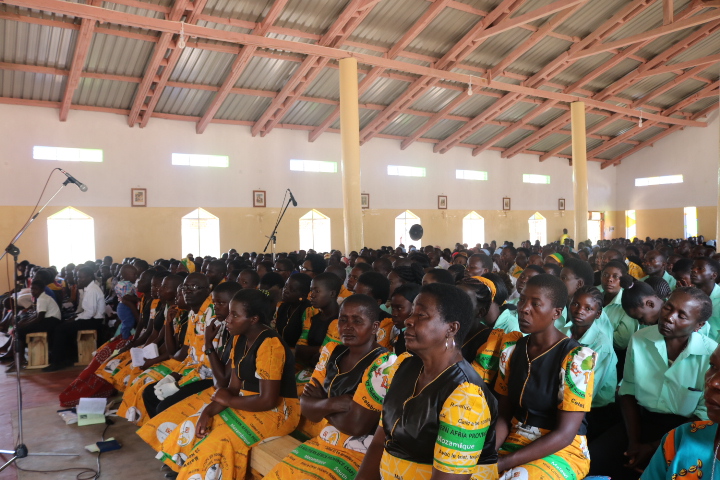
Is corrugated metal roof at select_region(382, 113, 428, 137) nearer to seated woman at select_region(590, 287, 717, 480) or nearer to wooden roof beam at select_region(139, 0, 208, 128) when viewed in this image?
wooden roof beam at select_region(139, 0, 208, 128)

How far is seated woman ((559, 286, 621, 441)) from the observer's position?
270cm

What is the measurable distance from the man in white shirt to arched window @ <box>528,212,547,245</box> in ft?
54.7

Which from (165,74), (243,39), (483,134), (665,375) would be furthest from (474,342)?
(483,134)

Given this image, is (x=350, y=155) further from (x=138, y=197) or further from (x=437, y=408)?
(x=437, y=408)

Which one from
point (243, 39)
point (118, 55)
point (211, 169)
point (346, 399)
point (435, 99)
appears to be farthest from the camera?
point (435, 99)

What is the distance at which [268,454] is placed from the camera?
2.58 metres

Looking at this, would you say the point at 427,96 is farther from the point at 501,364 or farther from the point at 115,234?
the point at 501,364

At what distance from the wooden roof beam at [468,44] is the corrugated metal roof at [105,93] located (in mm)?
5998

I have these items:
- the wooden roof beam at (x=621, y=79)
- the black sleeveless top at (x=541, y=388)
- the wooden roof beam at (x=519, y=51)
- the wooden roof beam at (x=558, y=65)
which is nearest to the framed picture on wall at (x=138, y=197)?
the wooden roof beam at (x=519, y=51)

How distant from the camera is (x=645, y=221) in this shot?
2111 cm

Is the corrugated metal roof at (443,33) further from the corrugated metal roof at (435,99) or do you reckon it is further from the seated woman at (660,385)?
the seated woman at (660,385)

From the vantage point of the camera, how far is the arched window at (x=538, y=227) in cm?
2009

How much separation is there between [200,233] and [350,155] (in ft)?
16.9

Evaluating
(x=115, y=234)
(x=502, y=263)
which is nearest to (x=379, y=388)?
(x=502, y=263)
